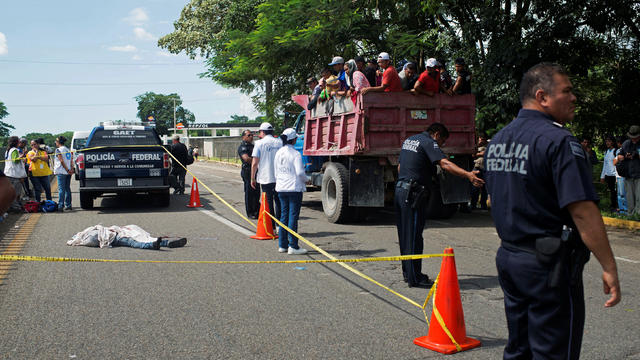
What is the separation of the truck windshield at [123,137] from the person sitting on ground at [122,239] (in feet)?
18.1

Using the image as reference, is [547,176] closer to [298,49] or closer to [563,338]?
[563,338]

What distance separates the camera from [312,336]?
15.3 ft

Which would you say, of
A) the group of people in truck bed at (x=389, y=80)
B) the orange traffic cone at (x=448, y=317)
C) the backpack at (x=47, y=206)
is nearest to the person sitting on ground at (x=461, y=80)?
the group of people in truck bed at (x=389, y=80)

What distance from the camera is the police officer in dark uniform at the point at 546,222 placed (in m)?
2.57

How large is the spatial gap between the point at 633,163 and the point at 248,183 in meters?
7.63

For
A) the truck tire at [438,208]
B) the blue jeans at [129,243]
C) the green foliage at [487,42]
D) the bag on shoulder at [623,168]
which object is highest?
the green foliage at [487,42]

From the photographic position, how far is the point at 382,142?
10664 mm

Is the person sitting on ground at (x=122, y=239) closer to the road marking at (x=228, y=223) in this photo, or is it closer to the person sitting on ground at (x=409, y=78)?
the road marking at (x=228, y=223)

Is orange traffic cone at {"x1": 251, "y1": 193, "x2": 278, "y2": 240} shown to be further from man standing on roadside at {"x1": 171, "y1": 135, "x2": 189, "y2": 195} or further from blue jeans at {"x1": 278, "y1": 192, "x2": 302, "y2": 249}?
man standing on roadside at {"x1": 171, "y1": 135, "x2": 189, "y2": 195}

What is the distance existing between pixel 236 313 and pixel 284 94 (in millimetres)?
21325

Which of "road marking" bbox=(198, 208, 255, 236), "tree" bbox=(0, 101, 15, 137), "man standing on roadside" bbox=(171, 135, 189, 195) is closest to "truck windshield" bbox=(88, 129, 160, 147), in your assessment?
"road marking" bbox=(198, 208, 255, 236)

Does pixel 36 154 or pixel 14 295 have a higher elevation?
pixel 36 154

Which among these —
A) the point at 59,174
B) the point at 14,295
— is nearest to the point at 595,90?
the point at 59,174

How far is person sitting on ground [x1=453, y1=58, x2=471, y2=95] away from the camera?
1084 cm
